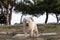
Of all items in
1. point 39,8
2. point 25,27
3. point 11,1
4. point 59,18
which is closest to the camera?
point 25,27

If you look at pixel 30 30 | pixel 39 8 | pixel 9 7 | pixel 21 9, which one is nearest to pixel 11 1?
pixel 9 7

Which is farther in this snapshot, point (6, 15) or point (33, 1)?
point (33, 1)

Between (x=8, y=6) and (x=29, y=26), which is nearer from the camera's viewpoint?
(x=29, y=26)

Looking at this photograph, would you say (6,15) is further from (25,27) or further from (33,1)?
(25,27)

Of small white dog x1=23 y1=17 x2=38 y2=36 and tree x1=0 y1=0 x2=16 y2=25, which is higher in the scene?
tree x1=0 y1=0 x2=16 y2=25

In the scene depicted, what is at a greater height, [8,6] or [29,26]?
[8,6]

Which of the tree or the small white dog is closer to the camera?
the small white dog

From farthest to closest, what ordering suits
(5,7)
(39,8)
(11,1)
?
(39,8) → (5,7) → (11,1)

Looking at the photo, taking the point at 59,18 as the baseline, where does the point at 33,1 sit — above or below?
above

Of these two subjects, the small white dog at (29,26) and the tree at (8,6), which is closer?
the small white dog at (29,26)

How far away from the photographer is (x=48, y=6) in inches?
1303

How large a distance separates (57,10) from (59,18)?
29.9 feet

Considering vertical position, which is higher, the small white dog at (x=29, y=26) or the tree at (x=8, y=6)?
the tree at (x=8, y=6)

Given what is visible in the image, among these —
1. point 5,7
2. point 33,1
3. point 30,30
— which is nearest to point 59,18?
point 33,1
